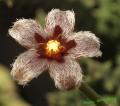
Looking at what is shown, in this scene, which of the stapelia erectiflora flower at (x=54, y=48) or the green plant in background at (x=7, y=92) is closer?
the stapelia erectiflora flower at (x=54, y=48)

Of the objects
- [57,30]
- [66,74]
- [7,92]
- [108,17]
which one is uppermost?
[57,30]

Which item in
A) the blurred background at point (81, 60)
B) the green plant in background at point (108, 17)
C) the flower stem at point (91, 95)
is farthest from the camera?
the green plant in background at point (108, 17)

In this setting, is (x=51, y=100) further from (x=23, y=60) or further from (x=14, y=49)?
(x=23, y=60)

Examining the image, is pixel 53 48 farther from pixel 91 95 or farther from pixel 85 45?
pixel 91 95

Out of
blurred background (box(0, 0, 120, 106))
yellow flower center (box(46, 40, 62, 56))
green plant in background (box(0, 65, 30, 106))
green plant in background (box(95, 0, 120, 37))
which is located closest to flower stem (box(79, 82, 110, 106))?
yellow flower center (box(46, 40, 62, 56))

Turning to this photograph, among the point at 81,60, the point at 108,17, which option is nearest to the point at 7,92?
the point at 81,60

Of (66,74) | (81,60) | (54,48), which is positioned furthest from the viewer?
(81,60)

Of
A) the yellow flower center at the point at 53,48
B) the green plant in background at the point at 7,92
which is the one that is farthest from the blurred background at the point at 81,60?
the yellow flower center at the point at 53,48

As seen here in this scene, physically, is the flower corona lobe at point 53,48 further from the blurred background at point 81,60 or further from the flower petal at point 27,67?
the blurred background at point 81,60
